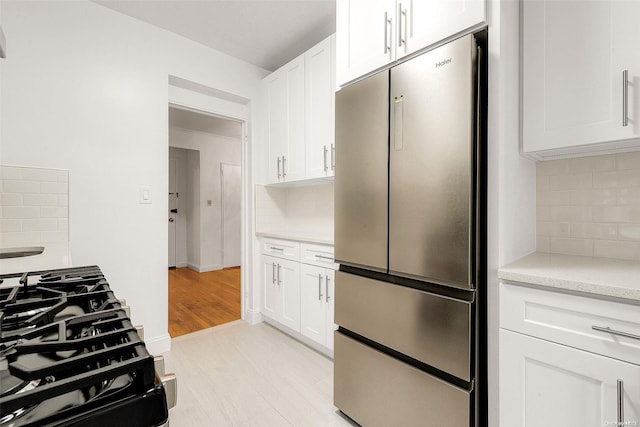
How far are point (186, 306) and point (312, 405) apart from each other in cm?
232

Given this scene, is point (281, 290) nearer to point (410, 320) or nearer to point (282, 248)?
point (282, 248)

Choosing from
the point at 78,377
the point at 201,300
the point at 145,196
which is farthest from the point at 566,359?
the point at 201,300

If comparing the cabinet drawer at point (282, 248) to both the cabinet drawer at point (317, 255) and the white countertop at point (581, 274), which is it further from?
the white countertop at point (581, 274)

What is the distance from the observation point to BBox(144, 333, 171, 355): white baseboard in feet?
7.66

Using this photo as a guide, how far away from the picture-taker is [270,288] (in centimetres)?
284

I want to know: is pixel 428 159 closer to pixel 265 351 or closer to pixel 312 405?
pixel 312 405

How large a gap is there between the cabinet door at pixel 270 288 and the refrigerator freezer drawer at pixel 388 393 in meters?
1.23

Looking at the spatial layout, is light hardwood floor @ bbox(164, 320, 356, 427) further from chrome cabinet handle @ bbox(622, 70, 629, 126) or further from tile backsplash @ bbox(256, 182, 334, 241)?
chrome cabinet handle @ bbox(622, 70, 629, 126)

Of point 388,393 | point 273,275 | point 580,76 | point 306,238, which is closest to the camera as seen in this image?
point 580,76

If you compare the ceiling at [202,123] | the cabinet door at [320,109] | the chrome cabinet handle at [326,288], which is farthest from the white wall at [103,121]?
the ceiling at [202,123]

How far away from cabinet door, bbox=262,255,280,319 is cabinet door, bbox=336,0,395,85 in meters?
1.77

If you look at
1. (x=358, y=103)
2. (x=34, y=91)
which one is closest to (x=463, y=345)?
(x=358, y=103)

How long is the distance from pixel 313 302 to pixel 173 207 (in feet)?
14.9

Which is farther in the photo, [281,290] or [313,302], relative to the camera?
[281,290]
